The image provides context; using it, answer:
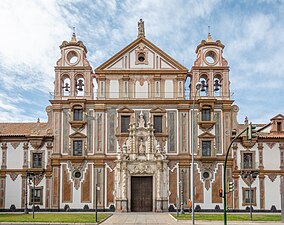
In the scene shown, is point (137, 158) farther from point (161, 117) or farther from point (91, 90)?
point (91, 90)

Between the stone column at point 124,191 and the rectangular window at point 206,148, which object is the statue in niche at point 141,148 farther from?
the rectangular window at point 206,148

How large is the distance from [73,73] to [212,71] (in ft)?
50.1

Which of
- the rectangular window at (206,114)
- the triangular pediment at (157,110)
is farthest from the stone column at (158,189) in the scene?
the rectangular window at (206,114)

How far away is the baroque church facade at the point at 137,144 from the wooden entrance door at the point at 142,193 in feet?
0.34

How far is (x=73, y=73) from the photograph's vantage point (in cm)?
5028

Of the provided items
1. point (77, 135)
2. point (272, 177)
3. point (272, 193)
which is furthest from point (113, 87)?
point (272, 193)

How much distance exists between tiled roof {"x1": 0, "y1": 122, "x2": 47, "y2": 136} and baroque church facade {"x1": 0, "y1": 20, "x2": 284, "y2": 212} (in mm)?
564

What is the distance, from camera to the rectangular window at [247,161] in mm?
49125

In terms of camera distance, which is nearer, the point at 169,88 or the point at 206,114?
the point at 206,114

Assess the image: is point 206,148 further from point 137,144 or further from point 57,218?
point 57,218

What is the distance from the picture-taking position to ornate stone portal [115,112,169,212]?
47.7 metres

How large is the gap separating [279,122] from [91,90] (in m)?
21.2

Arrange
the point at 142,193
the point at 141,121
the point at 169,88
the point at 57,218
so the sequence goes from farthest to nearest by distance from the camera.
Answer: the point at 169,88 → the point at 141,121 → the point at 142,193 → the point at 57,218

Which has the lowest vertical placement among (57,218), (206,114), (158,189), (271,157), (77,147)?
(57,218)
